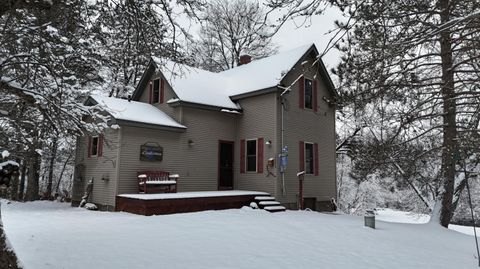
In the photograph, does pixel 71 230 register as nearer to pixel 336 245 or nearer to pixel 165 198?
pixel 165 198

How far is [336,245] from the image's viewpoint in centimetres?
677

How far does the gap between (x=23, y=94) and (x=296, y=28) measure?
3754mm

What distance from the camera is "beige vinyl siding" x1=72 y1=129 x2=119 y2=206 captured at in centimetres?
1119

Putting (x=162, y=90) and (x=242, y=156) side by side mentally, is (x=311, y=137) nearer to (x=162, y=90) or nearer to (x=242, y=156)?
(x=242, y=156)

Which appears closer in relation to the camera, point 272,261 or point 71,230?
point 272,261

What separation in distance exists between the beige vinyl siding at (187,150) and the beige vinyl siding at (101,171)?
37 cm

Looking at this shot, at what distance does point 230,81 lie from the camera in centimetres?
1559

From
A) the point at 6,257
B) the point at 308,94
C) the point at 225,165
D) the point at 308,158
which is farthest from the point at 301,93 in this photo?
the point at 6,257

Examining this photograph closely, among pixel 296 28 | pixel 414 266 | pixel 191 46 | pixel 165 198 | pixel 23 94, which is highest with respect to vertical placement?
pixel 191 46

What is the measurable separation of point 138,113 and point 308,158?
6.70 meters

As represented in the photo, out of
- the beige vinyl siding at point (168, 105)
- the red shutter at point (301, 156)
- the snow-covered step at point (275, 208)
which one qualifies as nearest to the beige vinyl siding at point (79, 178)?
the beige vinyl siding at point (168, 105)

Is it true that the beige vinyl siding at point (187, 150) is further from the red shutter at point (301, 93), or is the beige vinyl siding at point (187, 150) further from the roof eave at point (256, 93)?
the red shutter at point (301, 93)

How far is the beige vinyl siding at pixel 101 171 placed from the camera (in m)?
11.2

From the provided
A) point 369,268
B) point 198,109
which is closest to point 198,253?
point 369,268
